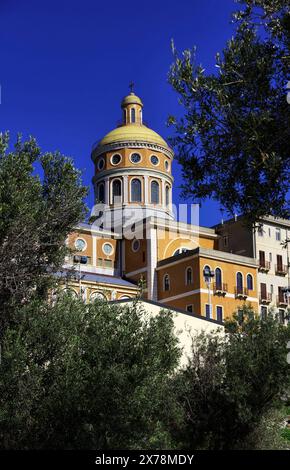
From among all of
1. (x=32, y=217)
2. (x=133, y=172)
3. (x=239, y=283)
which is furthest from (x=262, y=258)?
(x=32, y=217)

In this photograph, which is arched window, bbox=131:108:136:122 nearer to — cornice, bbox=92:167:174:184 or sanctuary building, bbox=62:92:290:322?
sanctuary building, bbox=62:92:290:322

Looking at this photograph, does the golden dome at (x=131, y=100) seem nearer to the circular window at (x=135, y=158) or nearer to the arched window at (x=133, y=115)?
the arched window at (x=133, y=115)

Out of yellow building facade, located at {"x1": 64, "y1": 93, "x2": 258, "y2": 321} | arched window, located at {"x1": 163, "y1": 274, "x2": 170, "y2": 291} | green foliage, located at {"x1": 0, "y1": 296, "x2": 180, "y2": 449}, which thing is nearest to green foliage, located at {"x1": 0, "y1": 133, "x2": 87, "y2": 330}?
green foliage, located at {"x1": 0, "y1": 296, "x2": 180, "y2": 449}

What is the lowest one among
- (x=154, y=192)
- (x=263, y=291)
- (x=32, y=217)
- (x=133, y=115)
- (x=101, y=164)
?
(x=32, y=217)

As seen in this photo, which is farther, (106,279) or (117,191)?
(117,191)

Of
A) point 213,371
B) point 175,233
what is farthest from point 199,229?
point 213,371

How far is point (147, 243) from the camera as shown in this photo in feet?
177

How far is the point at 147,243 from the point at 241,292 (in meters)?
8.56

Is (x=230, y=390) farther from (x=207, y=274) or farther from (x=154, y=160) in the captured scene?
(x=154, y=160)

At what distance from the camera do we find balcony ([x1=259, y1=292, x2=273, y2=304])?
2053 inches

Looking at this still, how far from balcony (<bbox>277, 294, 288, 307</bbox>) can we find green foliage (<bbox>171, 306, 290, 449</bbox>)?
34.2m

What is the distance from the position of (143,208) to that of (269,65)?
49.6 metres

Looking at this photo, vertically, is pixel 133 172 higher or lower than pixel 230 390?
higher

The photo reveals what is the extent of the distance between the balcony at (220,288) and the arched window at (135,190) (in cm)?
1432
